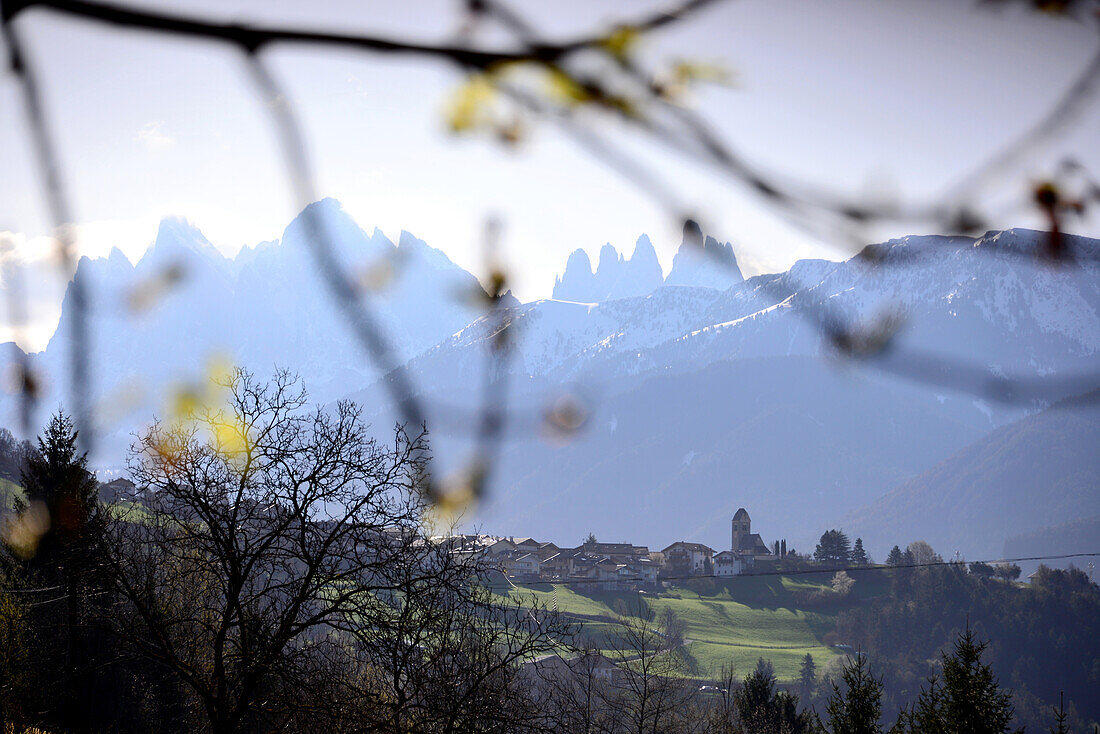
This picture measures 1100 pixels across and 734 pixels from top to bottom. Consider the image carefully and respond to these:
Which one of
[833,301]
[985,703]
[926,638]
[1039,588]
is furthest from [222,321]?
[1039,588]

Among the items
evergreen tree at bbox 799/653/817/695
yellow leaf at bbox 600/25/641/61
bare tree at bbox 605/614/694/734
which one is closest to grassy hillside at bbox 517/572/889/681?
evergreen tree at bbox 799/653/817/695

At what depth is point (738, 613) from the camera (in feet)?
264

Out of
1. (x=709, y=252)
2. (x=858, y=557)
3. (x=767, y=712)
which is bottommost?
(x=767, y=712)

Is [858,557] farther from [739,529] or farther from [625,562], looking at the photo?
[625,562]

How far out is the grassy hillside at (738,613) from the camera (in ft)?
215

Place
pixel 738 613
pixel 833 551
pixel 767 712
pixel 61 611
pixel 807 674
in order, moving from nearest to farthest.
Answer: pixel 61 611, pixel 767 712, pixel 807 674, pixel 738 613, pixel 833 551

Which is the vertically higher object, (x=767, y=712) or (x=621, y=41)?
(x=621, y=41)

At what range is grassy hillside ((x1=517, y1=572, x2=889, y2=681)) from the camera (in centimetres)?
6556

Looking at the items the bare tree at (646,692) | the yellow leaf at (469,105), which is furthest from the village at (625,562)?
the yellow leaf at (469,105)

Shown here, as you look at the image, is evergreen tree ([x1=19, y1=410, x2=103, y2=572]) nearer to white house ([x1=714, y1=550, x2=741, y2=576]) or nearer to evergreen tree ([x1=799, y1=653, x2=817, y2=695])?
evergreen tree ([x1=799, y1=653, x2=817, y2=695])

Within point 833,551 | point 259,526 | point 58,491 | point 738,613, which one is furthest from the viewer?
point 833,551

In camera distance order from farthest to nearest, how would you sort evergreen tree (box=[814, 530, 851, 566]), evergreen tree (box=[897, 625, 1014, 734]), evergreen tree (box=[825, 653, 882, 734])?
evergreen tree (box=[814, 530, 851, 566]), evergreen tree (box=[825, 653, 882, 734]), evergreen tree (box=[897, 625, 1014, 734])

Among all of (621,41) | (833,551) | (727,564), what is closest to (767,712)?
(621,41)

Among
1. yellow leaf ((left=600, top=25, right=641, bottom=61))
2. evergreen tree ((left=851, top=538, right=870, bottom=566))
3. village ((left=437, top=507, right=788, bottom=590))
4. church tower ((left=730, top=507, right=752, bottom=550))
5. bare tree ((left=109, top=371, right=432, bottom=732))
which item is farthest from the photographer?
church tower ((left=730, top=507, right=752, bottom=550))
